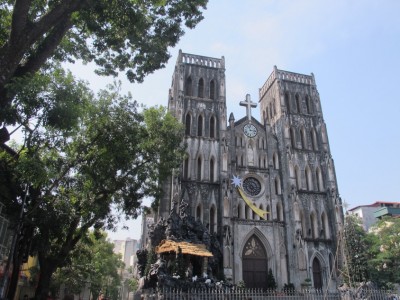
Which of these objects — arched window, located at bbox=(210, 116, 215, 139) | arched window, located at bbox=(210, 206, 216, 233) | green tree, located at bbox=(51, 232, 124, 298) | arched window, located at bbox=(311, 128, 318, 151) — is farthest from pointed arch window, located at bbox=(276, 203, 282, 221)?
green tree, located at bbox=(51, 232, 124, 298)

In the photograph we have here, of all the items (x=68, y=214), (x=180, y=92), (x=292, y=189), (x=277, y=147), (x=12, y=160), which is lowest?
(x=68, y=214)

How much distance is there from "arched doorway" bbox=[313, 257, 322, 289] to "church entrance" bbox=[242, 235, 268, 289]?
12.3 ft

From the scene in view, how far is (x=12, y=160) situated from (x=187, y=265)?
10878mm

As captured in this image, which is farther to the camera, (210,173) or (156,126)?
(210,173)

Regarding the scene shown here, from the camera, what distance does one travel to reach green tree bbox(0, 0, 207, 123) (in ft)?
25.8

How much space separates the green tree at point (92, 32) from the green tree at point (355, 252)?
18989mm

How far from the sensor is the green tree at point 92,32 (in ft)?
25.8

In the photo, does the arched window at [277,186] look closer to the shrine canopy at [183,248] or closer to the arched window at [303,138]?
the arched window at [303,138]

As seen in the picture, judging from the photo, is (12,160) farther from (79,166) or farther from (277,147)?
(277,147)

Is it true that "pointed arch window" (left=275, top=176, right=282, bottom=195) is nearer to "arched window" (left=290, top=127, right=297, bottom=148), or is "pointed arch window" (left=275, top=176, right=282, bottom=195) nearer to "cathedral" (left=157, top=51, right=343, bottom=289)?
"cathedral" (left=157, top=51, right=343, bottom=289)

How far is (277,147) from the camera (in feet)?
97.4

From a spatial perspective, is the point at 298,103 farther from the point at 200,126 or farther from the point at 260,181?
the point at 200,126

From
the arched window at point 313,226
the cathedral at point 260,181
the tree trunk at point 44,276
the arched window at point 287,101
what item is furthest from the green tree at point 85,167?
the arched window at point 287,101

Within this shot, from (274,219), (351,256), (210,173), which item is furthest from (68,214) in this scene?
(351,256)
